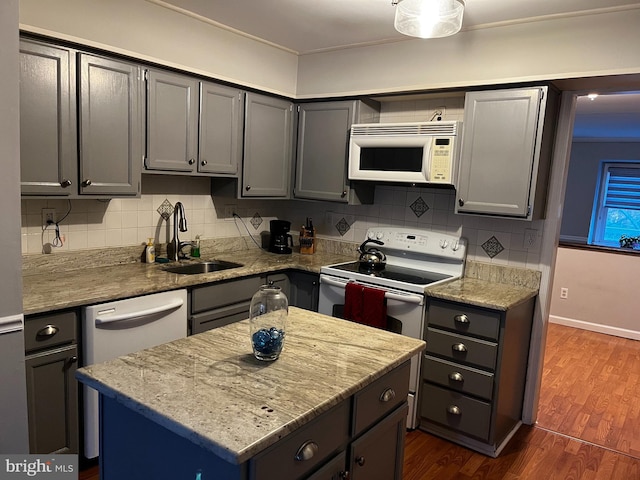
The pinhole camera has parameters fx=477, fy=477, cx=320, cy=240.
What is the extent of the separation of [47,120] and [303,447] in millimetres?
1973

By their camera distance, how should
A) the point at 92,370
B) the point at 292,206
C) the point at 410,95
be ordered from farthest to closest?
the point at 292,206 → the point at 410,95 → the point at 92,370

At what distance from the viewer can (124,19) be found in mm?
2613

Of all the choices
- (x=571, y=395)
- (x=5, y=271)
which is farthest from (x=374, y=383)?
(x=571, y=395)

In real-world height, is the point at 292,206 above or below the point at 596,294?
above

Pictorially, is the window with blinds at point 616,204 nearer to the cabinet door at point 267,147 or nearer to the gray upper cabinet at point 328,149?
the gray upper cabinet at point 328,149

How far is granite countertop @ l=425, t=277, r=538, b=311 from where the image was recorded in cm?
263

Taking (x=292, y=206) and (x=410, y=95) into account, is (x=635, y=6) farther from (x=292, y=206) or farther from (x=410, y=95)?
(x=292, y=206)

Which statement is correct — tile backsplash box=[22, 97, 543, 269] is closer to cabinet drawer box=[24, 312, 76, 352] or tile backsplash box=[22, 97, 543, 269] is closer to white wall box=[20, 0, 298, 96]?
cabinet drawer box=[24, 312, 76, 352]

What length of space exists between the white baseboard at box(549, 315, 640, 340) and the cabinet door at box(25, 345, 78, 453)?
16.3 feet

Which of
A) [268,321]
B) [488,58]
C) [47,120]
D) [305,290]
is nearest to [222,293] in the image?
[305,290]

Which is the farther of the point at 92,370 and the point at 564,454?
the point at 564,454

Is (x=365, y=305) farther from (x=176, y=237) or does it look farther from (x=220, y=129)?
(x=220, y=129)

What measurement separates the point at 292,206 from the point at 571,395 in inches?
105

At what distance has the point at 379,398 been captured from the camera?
1647 millimetres
